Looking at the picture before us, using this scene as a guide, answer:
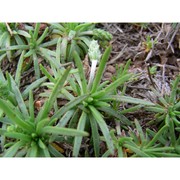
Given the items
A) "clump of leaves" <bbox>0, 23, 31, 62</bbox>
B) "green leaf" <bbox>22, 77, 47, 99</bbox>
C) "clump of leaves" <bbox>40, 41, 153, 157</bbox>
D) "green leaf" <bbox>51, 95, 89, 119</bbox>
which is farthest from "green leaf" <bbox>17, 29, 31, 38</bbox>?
"green leaf" <bbox>51, 95, 89, 119</bbox>

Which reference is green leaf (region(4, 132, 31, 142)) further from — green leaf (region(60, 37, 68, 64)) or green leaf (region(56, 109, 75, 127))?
green leaf (region(60, 37, 68, 64))

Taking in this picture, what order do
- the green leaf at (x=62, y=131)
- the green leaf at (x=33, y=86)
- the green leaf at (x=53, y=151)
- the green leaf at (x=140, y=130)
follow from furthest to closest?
the green leaf at (x=33, y=86)
the green leaf at (x=140, y=130)
the green leaf at (x=53, y=151)
the green leaf at (x=62, y=131)

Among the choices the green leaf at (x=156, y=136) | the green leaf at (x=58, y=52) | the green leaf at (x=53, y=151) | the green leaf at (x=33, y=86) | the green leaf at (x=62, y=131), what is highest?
the green leaf at (x=58, y=52)

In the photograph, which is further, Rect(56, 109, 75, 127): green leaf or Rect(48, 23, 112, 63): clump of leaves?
Rect(48, 23, 112, 63): clump of leaves

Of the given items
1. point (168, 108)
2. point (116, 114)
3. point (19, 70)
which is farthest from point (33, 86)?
point (168, 108)

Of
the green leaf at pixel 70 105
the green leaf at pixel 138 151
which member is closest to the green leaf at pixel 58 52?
the green leaf at pixel 70 105

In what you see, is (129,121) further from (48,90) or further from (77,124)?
(48,90)

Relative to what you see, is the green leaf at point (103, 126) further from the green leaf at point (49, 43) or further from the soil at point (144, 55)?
the green leaf at point (49, 43)

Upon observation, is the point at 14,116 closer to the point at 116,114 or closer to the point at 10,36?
the point at 116,114

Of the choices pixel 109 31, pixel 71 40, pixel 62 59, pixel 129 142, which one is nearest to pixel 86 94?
pixel 129 142
